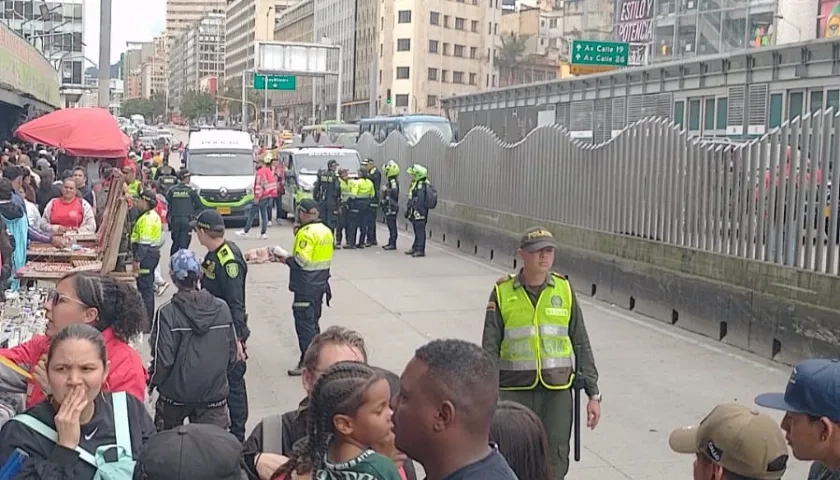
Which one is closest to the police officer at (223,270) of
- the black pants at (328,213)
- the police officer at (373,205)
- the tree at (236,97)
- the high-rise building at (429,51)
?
the black pants at (328,213)

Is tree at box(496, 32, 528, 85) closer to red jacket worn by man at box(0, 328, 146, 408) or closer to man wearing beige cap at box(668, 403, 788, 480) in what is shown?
red jacket worn by man at box(0, 328, 146, 408)

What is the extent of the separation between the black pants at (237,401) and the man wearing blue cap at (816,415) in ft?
14.9

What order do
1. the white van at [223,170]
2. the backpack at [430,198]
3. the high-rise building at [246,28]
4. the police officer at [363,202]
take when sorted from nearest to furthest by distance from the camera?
1. the backpack at [430,198]
2. the police officer at [363,202]
3. the white van at [223,170]
4. the high-rise building at [246,28]

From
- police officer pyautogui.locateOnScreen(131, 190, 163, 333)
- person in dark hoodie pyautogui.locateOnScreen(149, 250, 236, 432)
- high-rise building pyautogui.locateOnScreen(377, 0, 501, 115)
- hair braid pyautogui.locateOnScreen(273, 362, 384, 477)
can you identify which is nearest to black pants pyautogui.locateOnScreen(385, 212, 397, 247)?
police officer pyautogui.locateOnScreen(131, 190, 163, 333)

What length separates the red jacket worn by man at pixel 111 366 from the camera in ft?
14.6

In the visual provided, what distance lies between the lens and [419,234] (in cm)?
2066

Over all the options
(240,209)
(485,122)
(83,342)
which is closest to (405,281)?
(240,209)

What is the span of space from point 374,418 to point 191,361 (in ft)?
10.8

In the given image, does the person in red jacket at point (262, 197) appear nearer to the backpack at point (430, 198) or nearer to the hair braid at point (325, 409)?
the backpack at point (430, 198)

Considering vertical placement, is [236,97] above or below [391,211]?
above

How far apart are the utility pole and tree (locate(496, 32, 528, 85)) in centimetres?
8847

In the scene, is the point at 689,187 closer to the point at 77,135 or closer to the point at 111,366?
the point at 77,135

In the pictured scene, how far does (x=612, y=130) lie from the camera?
35.7m

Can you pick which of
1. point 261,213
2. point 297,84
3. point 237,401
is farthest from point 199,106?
point 237,401
